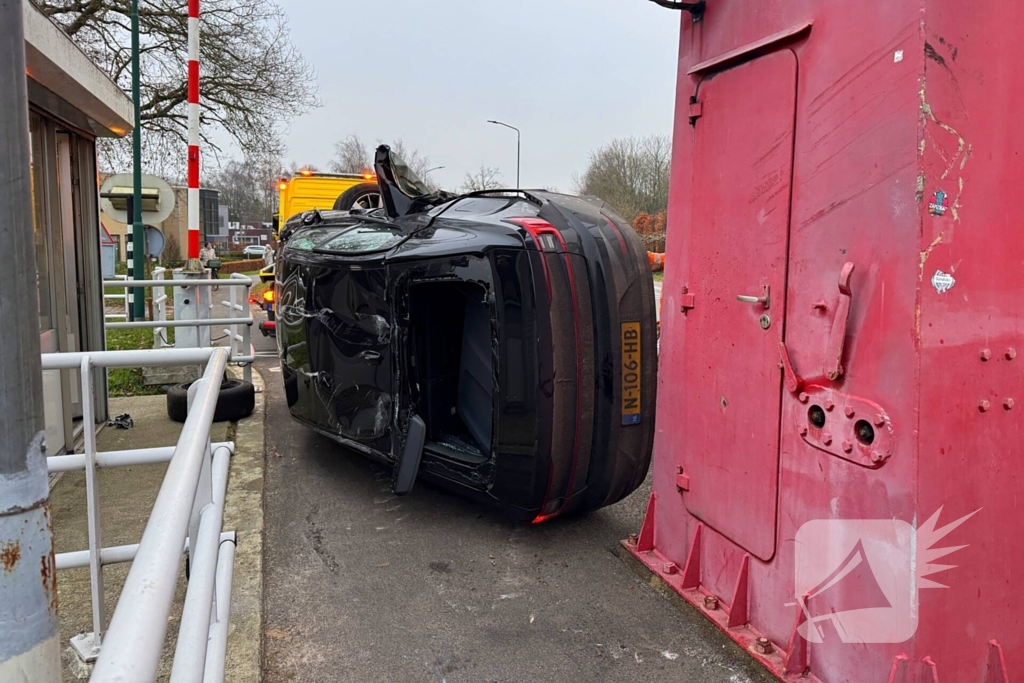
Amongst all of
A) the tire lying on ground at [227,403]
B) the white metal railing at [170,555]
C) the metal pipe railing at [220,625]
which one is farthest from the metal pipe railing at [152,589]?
the tire lying on ground at [227,403]

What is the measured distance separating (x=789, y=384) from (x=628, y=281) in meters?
1.20

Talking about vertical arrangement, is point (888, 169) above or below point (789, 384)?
above

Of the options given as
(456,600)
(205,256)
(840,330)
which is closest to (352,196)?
(205,256)

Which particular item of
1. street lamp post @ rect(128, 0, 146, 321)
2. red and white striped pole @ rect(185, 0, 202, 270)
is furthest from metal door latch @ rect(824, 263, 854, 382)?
street lamp post @ rect(128, 0, 146, 321)

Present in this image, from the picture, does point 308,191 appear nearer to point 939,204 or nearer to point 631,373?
point 631,373

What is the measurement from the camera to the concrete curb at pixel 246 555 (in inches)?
112

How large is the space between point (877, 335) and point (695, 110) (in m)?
1.38

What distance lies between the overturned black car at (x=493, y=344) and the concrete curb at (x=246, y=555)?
68 cm

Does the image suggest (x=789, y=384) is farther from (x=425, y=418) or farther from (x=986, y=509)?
(x=425, y=418)

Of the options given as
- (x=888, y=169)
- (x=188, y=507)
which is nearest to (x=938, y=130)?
(x=888, y=169)

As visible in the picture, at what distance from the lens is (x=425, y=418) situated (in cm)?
416

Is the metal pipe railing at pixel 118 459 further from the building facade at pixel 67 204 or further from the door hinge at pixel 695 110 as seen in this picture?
the door hinge at pixel 695 110

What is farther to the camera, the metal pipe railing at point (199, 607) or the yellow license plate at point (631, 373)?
the yellow license plate at point (631, 373)

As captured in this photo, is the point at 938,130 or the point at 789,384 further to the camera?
the point at 789,384
